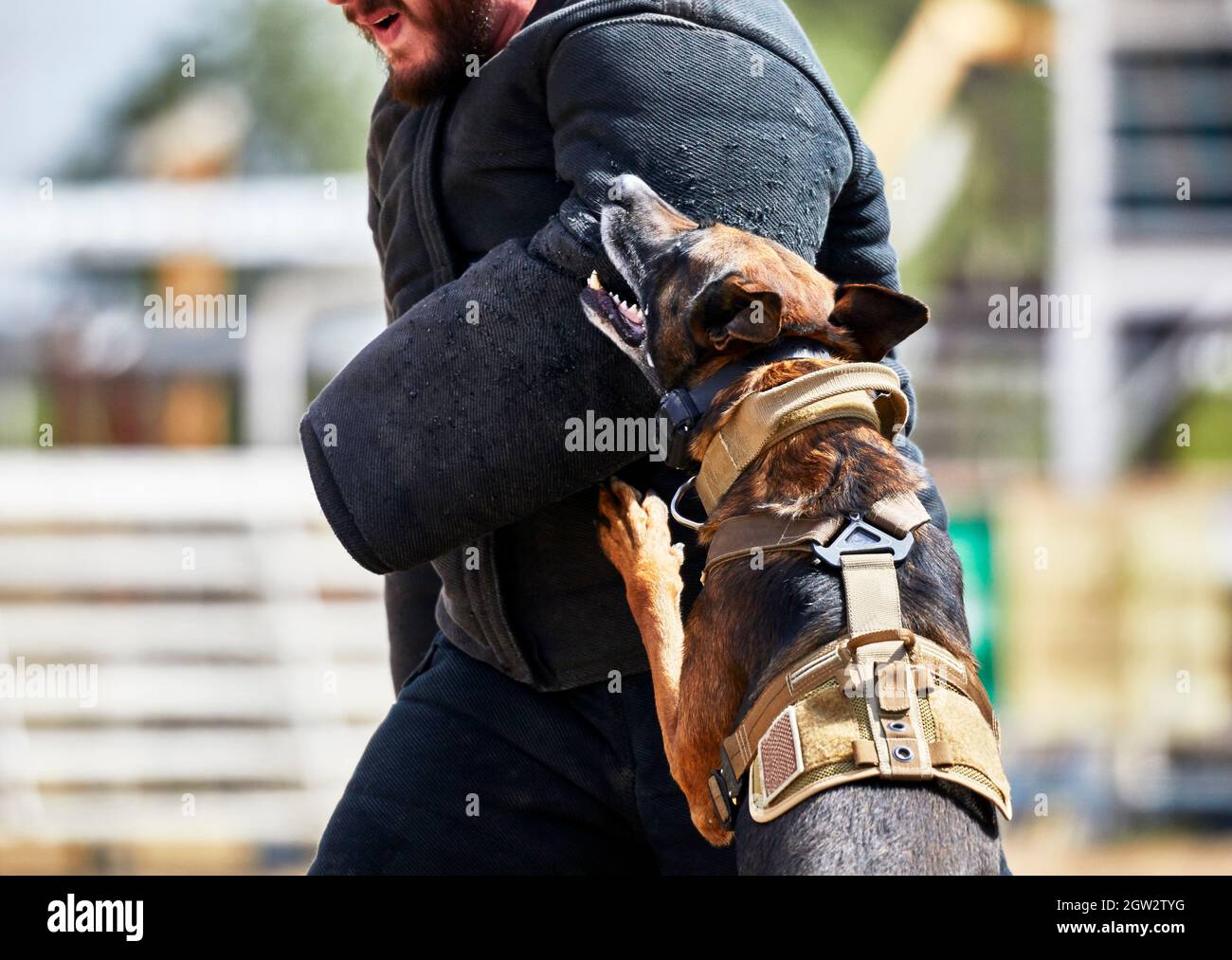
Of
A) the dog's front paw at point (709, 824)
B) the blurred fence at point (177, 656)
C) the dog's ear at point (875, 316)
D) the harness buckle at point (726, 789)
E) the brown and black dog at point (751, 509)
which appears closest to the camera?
the brown and black dog at point (751, 509)

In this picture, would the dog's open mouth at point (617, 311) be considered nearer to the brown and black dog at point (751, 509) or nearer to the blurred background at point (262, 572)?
the brown and black dog at point (751, 509)

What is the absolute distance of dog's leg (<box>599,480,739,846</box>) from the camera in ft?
8.56

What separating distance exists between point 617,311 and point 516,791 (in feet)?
2.89

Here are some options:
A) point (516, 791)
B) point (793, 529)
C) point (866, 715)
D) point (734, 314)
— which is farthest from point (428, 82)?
point (866, 715)

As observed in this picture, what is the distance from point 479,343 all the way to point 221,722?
7.67 meters

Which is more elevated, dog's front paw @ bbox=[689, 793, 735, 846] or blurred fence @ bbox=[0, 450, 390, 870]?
blurred fence @ bbox=[0, 450, 390, 870]

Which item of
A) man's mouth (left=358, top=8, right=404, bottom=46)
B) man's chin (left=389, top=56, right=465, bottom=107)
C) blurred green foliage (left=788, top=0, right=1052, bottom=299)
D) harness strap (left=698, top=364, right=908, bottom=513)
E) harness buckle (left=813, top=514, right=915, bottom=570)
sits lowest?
harness buckle (left=813, top=514, right=915, bottom=570)

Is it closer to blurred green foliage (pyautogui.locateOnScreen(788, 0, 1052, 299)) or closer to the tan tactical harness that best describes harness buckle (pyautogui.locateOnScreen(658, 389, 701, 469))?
the tan tactical harness

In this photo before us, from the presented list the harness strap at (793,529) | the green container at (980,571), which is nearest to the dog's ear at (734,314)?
the harness strap at (793,529)

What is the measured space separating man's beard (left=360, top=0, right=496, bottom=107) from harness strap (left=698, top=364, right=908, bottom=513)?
0.80m

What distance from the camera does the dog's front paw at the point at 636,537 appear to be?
2.72 metres

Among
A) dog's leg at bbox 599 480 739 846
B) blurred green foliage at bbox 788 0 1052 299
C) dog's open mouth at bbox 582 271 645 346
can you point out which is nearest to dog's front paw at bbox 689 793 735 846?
dog's leg at bbox 599 480 739 846

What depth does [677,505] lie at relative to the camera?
2918 millimetres

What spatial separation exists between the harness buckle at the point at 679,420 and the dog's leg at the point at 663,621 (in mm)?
99
